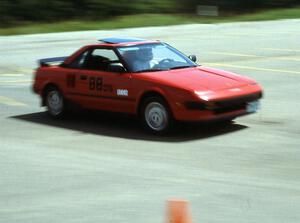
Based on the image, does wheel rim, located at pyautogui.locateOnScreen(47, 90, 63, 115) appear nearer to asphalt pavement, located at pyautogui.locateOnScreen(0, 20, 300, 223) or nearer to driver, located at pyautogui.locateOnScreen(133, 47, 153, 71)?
asphalt pavement, located at pyautogui.locateOnScreen(0, 20, 300, 223)

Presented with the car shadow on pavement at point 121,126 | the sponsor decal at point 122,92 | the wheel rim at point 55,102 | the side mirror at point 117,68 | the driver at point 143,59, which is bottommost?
the car shadow on pavement at point 121,126

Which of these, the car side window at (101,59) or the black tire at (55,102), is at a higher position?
the car side window at (101,59)

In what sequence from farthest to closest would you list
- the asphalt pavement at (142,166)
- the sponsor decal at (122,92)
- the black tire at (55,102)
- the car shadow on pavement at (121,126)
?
the black tire at (55,102) < the sponsor decal at (122,92) < the car shadow on pavement at (121,126) < the asphalt pavement at (142,166)

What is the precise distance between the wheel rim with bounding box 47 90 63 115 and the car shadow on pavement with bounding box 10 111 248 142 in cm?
15

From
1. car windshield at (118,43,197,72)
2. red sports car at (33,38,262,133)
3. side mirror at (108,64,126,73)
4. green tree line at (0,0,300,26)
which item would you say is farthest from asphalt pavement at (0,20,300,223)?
green tree line at (0,0,300,26)

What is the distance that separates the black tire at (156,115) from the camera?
9.74 meters

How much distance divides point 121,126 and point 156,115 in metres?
1.04

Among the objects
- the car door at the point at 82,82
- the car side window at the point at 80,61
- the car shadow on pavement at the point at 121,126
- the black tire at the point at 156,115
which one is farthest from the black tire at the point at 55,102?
the black tire at the point at 156,115

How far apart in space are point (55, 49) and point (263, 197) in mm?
18062

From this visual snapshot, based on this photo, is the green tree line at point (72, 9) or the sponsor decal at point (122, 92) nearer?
the sponsor decal at point (122, 92)

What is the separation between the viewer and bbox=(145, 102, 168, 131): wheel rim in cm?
979

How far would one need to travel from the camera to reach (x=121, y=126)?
1077 centimetres

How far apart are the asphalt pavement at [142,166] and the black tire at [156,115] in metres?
0.18

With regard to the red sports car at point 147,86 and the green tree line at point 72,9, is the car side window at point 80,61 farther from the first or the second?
the green tree line at point 72,9
